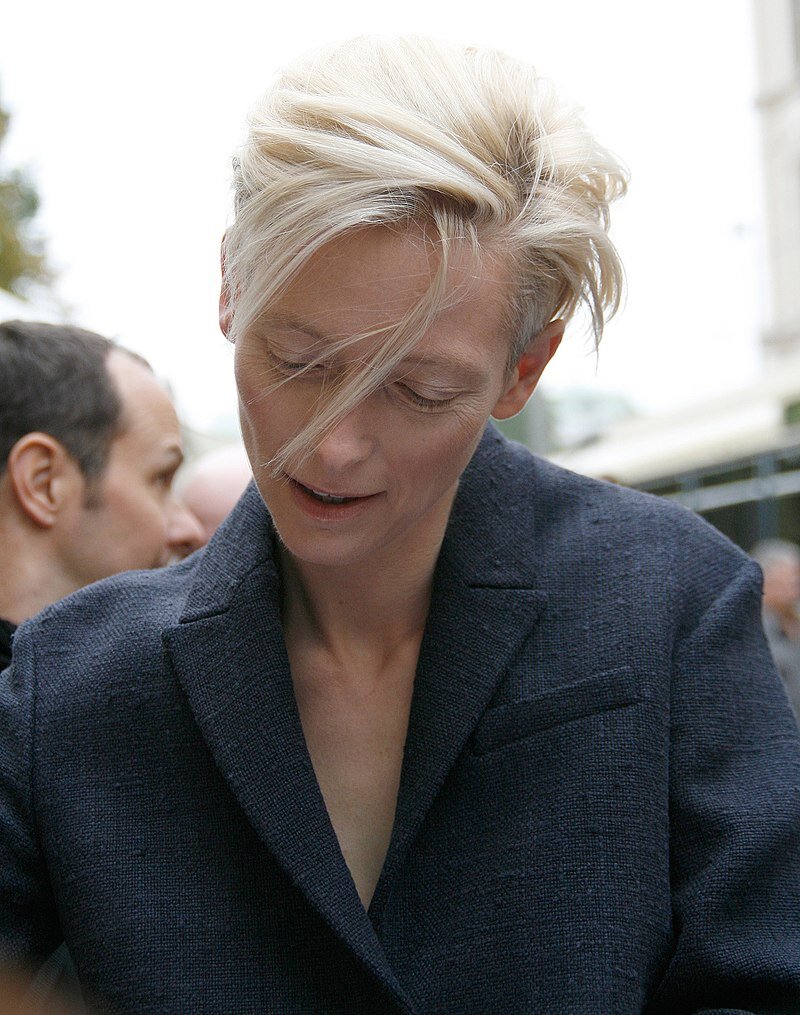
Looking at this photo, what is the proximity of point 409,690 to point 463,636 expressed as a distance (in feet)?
0.43

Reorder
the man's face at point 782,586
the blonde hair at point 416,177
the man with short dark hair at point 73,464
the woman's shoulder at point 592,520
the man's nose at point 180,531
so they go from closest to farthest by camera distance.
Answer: the blonde hair at point 416,177 < the woman's shoulder at point 592,520 < the man with short dark hair at point 73,464 < the man's nose at point 180,531 < the man's face at point 782,586

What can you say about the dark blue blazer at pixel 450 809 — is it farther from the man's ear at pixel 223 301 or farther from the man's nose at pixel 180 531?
the man's nose at pixel 180 531

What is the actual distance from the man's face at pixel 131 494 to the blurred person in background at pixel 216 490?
33.1 inches

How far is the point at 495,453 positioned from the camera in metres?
2.00

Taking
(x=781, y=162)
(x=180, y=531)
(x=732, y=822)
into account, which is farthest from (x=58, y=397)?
(x=781, y=162)

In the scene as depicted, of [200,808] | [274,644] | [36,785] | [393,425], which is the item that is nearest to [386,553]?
[274,644]

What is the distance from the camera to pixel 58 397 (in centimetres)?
251

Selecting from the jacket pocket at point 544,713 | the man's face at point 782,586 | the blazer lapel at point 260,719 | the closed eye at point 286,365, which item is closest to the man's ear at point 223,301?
the closed eye at point 286,365

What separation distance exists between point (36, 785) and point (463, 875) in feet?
1.94

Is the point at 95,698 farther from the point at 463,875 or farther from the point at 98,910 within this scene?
the point at 463,875

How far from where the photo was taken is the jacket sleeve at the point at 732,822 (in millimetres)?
1619

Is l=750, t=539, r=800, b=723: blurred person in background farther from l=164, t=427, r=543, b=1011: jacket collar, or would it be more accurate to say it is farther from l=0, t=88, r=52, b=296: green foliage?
l=0, t=88, r=52, b=296: green foliage

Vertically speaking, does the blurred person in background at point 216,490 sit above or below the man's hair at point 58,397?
below

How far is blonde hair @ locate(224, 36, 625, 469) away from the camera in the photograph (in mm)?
1480
